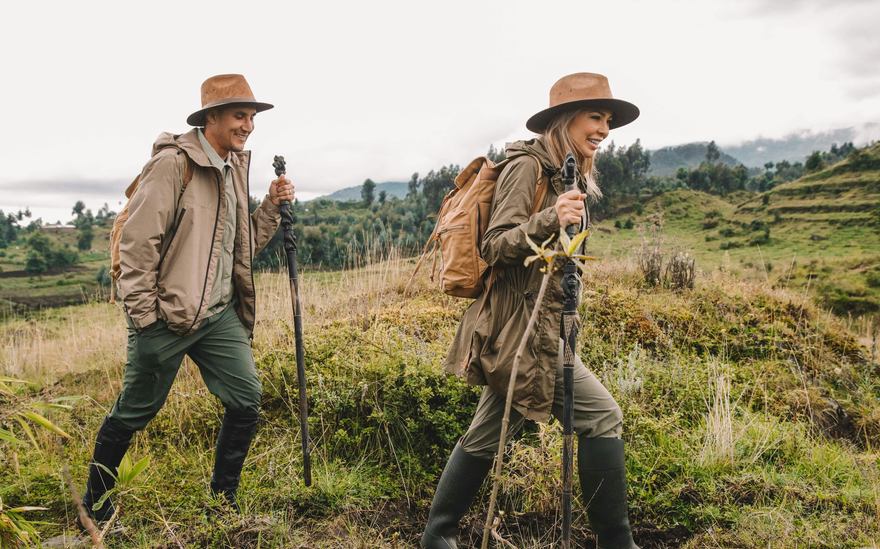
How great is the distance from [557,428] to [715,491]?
992 mm

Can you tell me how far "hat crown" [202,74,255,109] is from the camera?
2850 millimetres

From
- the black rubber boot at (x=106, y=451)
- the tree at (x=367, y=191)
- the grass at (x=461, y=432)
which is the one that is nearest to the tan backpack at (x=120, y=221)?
the black rubber boot at (x=106, y=451)

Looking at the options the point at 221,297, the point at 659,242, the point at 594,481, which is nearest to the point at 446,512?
the point at 594,481

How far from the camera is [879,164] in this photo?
105 ft

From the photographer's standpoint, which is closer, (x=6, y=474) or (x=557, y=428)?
(x=557, y=428)

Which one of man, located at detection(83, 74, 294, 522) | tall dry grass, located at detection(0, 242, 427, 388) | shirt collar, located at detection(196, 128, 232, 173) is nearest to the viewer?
man, located at detection(83, 74, 294, 522)

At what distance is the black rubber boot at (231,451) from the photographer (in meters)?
2.86

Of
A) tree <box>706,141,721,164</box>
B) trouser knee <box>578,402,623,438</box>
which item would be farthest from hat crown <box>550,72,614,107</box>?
tree <box>706,141,721,164</box>

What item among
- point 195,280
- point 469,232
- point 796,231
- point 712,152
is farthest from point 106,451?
point 712,152

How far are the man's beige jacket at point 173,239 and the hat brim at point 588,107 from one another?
168cm

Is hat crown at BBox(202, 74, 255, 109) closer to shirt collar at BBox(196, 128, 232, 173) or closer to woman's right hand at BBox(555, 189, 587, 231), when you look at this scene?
shirt collar at BBox(196, 128, 232, 173)

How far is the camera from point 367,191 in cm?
3133

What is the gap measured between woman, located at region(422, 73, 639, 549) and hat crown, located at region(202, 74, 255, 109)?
1599mm

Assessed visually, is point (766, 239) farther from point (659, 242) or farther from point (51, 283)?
point (51, 283)
